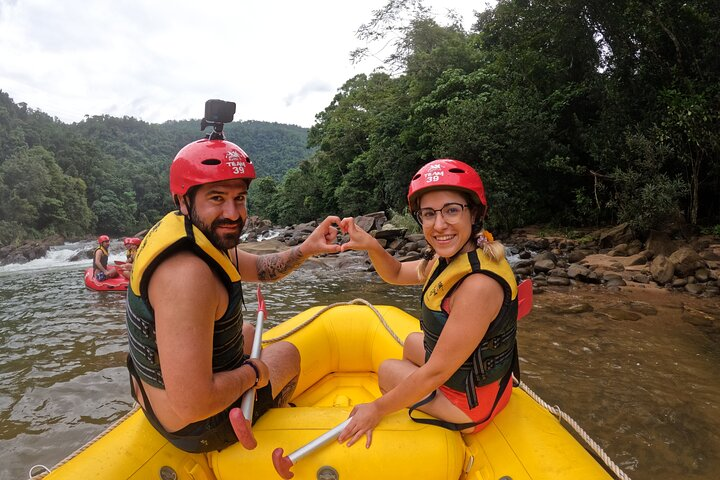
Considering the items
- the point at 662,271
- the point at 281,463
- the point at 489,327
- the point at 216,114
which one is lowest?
the point at 662,271

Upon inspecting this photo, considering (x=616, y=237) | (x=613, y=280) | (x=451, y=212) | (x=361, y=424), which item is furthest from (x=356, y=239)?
(x=616, y=237)

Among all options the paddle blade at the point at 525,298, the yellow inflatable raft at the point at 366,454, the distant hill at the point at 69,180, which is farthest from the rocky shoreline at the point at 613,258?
the distant hill at the point at 69,180

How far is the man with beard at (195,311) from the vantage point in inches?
59.7

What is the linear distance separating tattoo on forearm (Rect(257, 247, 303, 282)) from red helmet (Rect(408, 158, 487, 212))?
113 cm

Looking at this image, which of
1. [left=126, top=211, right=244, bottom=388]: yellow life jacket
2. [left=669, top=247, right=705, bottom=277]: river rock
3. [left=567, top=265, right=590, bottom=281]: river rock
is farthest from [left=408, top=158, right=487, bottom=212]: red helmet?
[left=669, top=247, right=705, bottom=277]: river rock

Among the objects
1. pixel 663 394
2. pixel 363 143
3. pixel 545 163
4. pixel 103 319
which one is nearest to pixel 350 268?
pixel 103 319

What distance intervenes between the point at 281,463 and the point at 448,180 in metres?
1.45

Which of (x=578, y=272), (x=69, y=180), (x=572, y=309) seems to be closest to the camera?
(x=572, y=309)

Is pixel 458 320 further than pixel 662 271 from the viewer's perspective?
No

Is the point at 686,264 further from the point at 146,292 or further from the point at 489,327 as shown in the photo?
the point at 146,292

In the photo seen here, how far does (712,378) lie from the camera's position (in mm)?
4438

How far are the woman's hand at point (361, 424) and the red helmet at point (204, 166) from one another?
3.93ft

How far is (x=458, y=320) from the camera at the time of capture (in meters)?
1.80

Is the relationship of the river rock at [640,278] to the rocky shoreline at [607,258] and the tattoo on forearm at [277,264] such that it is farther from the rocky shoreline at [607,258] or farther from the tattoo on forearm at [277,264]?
the tattoo on forearm at [277,264]
